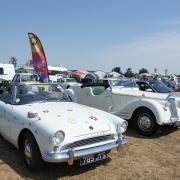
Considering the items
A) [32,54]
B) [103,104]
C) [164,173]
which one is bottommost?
[164,173]

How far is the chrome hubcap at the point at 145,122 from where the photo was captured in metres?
7.11

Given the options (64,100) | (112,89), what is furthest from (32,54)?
(64,100)

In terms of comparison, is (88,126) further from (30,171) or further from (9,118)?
(9,118)

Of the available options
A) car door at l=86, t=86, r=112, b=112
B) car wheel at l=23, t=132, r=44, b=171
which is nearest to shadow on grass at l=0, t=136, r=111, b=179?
car wheel at l=23, t=132, r=44, b=171

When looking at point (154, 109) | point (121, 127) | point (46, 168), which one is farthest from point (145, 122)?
point (46, 168)

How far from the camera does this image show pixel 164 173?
182 inches

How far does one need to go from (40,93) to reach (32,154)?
5.73 ft

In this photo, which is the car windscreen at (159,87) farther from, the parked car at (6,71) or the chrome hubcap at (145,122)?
the parked car at (6,71)

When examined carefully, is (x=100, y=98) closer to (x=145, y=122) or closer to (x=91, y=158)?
(x=145, y=122)

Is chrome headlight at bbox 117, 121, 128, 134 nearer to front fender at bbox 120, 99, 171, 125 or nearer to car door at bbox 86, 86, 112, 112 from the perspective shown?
front fender at bbox 120, 99, 171, 125

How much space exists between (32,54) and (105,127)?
11975 mm

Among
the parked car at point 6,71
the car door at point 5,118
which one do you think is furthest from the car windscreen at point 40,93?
the parked car at point 6,71

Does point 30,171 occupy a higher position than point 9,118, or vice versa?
point 9,118

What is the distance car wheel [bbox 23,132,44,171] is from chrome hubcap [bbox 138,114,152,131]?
12.0ft
